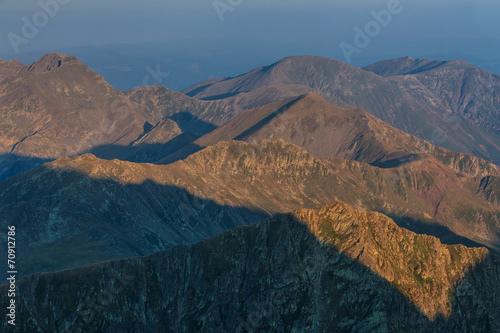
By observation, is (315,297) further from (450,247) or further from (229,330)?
(450,247)

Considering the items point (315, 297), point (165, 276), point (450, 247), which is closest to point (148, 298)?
point (165, 276)

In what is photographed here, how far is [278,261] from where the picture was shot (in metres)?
165

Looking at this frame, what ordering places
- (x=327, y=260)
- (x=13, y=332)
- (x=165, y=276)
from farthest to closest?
(x=165, y=276), (x=327, y=260), (x=13, y=332)

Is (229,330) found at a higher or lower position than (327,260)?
lower

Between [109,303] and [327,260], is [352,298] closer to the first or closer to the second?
[327,260]

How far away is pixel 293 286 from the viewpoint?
159125 mm

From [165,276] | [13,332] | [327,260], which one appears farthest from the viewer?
[165,276]

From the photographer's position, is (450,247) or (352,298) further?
(450,247)

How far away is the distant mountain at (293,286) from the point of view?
152250mm

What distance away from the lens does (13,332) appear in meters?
152

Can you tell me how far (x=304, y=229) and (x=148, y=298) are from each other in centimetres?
5282

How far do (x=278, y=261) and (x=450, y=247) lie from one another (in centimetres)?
5228

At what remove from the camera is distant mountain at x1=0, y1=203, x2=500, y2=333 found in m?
152

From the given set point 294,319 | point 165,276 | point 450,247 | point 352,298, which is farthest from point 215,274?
point 450,247
